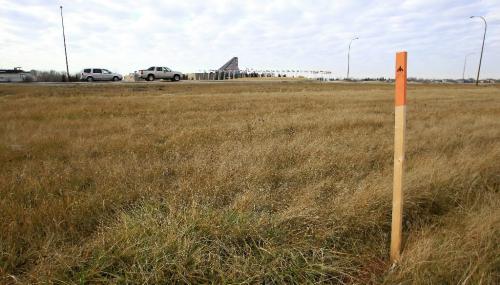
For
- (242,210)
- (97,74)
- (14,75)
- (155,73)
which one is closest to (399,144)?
(242,210)

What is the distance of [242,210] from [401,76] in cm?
197

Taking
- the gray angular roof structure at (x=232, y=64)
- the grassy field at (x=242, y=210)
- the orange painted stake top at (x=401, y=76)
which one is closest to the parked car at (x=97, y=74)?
the grassy field at (x=242, y=210)

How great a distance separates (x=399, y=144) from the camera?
2.75 metres

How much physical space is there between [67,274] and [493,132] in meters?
9.01

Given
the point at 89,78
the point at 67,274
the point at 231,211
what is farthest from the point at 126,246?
the point at 89,78

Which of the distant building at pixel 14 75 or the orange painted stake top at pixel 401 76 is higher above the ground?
the distant building at pixel 14 75

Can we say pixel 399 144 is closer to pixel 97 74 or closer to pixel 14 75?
pixel 97 74

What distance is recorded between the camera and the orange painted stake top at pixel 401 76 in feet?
8.45

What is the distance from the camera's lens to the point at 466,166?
16.1ft

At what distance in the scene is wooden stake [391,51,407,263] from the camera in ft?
8.53

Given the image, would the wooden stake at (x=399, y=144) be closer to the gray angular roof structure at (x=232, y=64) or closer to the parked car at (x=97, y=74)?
the parked car at (x=97, y=74)

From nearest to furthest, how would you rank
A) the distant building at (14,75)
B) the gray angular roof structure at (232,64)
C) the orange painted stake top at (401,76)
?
the orange painted stake top at (401,76) < the distant building at (14,75) < the gray angular roof structure at (232,64)

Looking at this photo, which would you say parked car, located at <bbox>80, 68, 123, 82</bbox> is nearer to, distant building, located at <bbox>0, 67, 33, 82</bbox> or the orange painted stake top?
distant building, located at <bbox>0, 67, 33, 82</bbox>

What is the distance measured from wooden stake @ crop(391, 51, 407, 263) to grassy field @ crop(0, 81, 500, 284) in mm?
155
